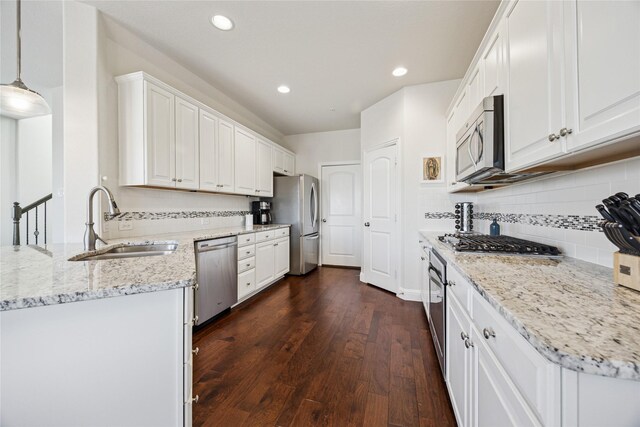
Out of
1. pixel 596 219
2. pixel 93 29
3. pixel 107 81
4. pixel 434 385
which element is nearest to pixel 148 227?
pixel 107 81

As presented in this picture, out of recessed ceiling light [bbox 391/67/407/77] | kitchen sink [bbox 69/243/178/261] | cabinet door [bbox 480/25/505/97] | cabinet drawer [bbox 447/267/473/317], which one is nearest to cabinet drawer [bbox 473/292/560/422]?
cabinet drawer [bbox 447/267/473/317]

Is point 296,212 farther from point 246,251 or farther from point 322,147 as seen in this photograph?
point 322,147

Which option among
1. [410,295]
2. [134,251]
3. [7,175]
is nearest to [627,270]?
[410,295]

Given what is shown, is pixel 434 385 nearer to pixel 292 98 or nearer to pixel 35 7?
pixel 292 98

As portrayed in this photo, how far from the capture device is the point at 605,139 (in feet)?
2.44

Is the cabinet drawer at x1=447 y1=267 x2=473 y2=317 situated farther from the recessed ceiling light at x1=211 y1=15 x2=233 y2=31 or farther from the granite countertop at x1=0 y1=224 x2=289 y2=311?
the recessed ceiling light at x1=211 y1=15 x2=233 y2=31

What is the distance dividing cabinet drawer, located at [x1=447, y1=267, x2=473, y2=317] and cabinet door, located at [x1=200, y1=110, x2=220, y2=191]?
8.41 ft

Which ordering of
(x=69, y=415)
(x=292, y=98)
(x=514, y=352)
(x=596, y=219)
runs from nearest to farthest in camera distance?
(x=514, y=352) → (x=69, y=415) → (x=596, y=219) → (x=292, y=98)

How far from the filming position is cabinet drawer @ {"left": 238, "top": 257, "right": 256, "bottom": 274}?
2862 mm

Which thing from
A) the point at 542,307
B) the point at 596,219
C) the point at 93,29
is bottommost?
the point at 542,307

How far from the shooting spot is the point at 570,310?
65 centimetres

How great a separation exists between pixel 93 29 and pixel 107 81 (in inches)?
14.5

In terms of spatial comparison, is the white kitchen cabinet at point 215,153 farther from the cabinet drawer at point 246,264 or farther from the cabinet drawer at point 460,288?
the cabinet drawer at point 460,288

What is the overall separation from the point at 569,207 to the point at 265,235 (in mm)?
2989
